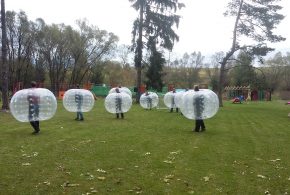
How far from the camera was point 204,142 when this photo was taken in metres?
13.4

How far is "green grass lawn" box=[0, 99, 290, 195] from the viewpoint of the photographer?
7.76m

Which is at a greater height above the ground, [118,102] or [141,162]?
[118,102]

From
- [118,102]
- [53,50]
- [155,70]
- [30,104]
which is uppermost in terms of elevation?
[53,50]

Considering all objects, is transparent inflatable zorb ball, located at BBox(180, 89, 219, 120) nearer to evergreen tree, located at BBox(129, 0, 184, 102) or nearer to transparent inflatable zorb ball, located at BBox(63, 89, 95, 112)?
transparent inflatable zorb ball, located at BBox(63, 89, 95, 112)

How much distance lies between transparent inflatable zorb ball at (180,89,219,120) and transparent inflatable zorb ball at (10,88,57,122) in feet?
17.4

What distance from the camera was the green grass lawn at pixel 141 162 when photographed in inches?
306

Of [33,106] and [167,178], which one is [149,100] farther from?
[167,178]

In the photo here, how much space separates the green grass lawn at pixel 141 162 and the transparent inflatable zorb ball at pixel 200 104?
32.2 inches

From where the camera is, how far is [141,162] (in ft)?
32.5

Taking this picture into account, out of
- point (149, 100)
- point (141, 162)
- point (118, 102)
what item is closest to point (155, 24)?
point (149, 100)

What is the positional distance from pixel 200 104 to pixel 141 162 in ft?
19.5

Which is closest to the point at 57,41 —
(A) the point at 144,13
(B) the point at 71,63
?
(B) the point at 71,63

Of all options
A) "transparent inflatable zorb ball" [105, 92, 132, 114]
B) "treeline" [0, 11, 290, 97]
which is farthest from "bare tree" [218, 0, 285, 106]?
"transparent inflatable zorb ball" [105, 92, 132, 114]

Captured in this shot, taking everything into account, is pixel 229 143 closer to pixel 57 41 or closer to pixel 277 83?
pixel 57 41
